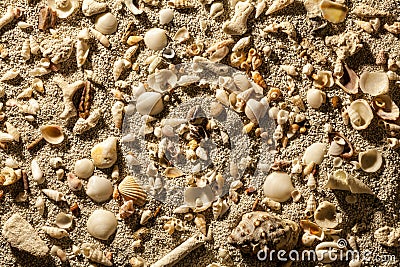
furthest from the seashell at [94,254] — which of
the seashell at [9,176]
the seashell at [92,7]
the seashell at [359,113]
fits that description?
the seashell at [359,113]

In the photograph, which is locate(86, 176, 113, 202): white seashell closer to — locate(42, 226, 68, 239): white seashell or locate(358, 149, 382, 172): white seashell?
locate(42, 226, 68, 239): white seashell

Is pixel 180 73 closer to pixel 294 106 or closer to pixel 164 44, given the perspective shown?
pixel 164 44

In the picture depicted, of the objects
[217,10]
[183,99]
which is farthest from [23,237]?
[217,10]

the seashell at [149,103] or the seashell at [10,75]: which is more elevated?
the seashell at [10,75]

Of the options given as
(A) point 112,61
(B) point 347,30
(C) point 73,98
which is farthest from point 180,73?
(B) point 347,30

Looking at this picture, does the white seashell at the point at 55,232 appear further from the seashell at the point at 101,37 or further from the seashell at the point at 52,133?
the seashell at the point at 101,37
